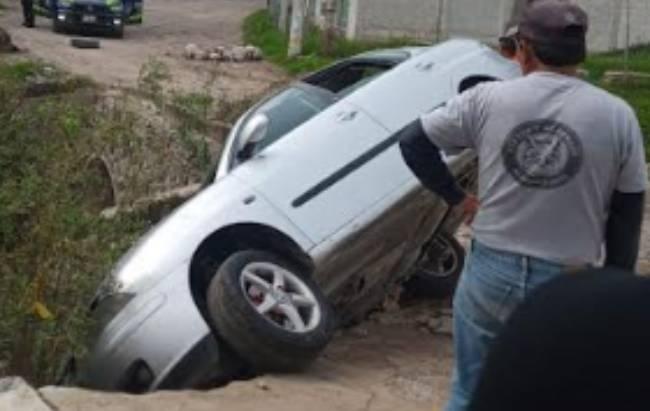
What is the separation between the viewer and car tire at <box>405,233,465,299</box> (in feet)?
25.7

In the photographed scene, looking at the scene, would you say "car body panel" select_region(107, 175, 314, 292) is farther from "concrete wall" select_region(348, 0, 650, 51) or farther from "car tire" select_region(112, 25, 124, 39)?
"car tire" select_region(112, 25, 124, 39)

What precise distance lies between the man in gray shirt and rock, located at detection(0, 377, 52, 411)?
1878 mm

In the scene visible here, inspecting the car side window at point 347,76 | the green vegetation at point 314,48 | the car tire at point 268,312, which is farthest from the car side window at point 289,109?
the green vegetation at point 314,48

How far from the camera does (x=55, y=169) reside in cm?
734

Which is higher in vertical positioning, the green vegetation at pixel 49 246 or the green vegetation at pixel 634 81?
the green vegetation at pixel 49 246

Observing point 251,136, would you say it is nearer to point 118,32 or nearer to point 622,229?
point 622,229

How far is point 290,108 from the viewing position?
7.32 m

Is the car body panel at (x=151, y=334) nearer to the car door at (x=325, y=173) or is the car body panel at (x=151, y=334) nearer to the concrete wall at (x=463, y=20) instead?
the car door at (x=325, y=173)

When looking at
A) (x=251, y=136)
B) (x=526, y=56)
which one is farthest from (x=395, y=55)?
(x=526, y=56)

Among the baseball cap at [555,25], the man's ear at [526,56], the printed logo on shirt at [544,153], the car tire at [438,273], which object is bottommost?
the car tire at [438,273]

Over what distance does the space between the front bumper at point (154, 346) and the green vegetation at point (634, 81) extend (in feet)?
29.5

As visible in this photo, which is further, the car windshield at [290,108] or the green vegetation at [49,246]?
the car windshield at [290,108]

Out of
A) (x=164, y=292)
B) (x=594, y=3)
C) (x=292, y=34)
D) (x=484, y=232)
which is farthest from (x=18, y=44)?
(x=484, y=232)

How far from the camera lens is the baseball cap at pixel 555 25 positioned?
379cm
